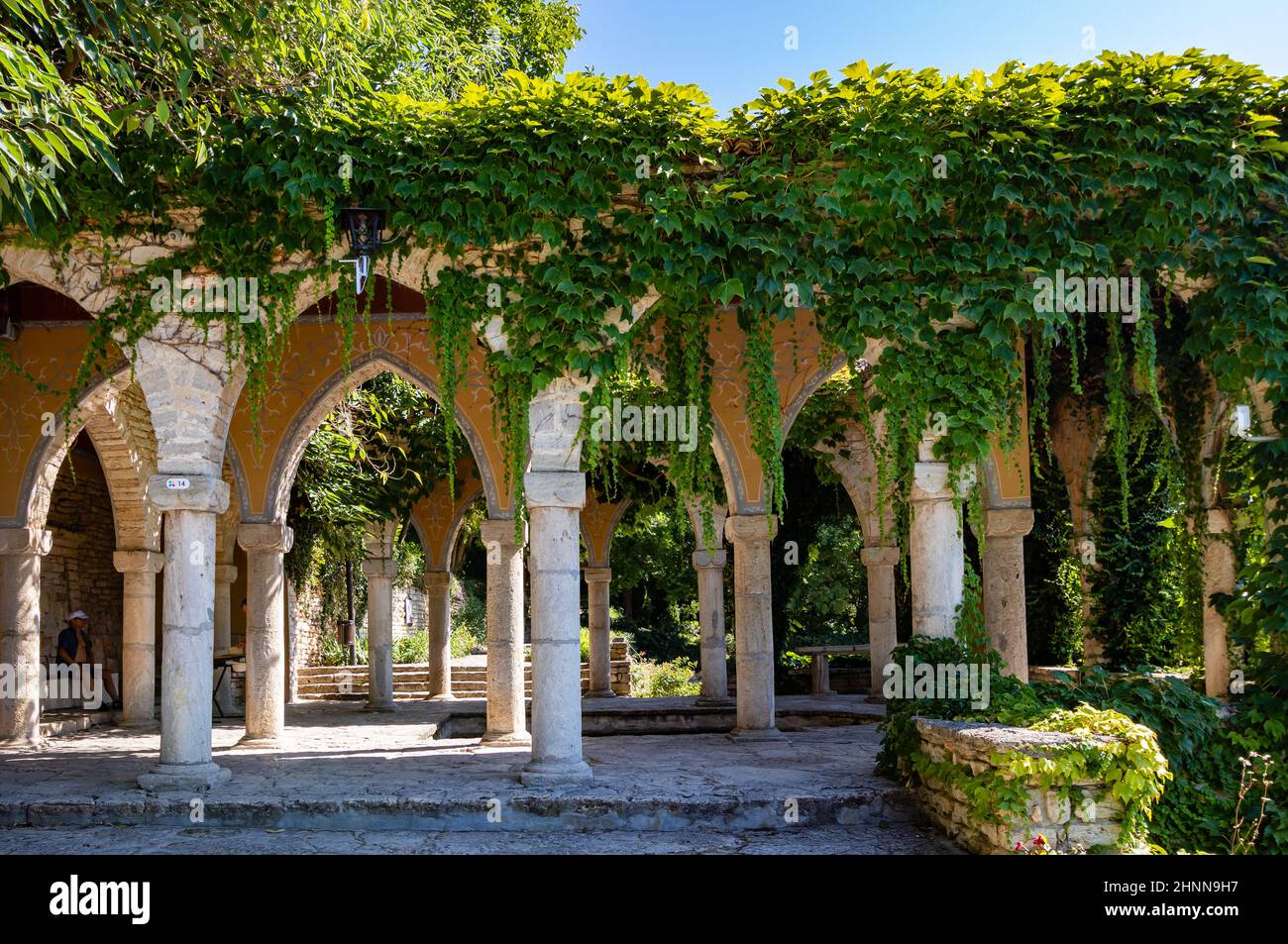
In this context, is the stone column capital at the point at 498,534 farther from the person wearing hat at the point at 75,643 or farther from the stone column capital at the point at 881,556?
the person wearing hat at the point at 75,643

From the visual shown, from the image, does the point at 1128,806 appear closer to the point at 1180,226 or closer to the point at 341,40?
the point at 1180,226

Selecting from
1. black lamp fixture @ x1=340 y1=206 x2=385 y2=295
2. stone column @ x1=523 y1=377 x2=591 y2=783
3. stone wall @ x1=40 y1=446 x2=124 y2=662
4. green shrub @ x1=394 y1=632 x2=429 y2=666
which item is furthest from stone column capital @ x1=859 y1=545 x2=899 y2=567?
green shrub @ x1=394 y1=632 x2=429 y2=666

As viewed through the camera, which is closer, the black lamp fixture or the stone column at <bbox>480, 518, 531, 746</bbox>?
the black lamp fixture

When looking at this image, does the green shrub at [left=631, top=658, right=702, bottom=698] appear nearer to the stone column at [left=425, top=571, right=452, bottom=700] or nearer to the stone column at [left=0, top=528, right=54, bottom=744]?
the stone column at [left=425, top=571, right=452, bottom=700]

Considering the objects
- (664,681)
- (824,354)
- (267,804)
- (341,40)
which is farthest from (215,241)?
(664,681)

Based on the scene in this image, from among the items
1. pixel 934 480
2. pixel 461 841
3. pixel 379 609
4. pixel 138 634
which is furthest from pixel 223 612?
pixel 934 480

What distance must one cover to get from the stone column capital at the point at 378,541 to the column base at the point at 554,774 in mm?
7835

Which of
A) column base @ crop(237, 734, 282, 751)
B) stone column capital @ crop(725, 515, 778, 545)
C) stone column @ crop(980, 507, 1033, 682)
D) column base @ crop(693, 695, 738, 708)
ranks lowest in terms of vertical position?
column base @ crop(693, 695, 738, 708)

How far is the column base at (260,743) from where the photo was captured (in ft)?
32.3

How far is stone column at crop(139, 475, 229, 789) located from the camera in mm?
7230

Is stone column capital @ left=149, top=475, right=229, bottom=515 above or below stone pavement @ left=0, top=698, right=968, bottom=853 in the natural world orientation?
above

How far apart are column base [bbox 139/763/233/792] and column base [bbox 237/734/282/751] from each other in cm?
259

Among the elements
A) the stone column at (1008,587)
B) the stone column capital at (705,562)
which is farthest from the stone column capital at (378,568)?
the stone column at (1008,587)
